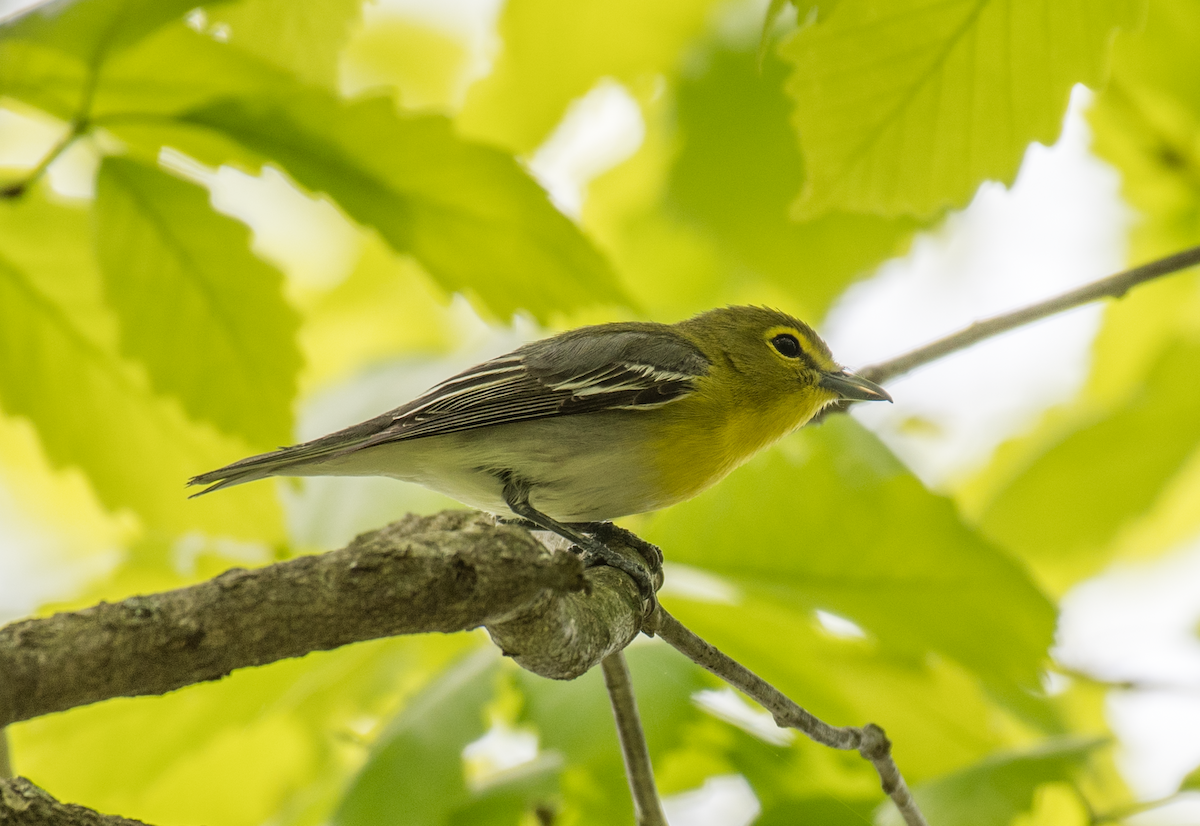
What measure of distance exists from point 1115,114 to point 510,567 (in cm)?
349

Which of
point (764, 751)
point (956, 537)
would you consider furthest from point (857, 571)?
point (764, 751)

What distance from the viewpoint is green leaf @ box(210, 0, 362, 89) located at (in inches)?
120

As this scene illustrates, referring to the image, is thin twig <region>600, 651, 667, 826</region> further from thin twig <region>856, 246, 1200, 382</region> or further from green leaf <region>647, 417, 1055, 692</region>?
thin twig <region>856, 246, 1200, 382</region>

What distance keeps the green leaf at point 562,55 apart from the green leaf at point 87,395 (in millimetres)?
1642

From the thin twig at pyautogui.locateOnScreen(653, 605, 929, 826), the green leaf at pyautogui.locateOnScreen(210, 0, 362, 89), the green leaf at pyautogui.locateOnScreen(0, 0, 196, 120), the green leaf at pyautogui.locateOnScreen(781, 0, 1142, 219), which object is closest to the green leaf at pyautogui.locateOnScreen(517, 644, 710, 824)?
the thin twig at pyautogui.locateOnScreen(653, 605, 929, 826)

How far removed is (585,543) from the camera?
118 inches

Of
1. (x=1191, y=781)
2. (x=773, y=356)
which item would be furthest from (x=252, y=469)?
(x=1191, y=781)

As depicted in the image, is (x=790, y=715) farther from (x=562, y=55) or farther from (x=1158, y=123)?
(x=1158, y=123)

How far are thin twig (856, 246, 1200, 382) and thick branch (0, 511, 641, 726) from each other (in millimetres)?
1807

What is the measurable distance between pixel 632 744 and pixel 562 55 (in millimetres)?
2752

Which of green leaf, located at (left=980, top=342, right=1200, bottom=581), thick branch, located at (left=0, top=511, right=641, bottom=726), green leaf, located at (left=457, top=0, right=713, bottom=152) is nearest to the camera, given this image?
thick branch, located at (left=0, top=511, right=641, bottom=726)

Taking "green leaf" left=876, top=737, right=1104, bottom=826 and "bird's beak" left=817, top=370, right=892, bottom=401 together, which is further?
"bird's beak" left=817, top=370, right=892, bottom=401

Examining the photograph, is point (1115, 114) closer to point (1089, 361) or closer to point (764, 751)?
point (1089, 361)

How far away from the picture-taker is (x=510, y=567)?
1817mm
